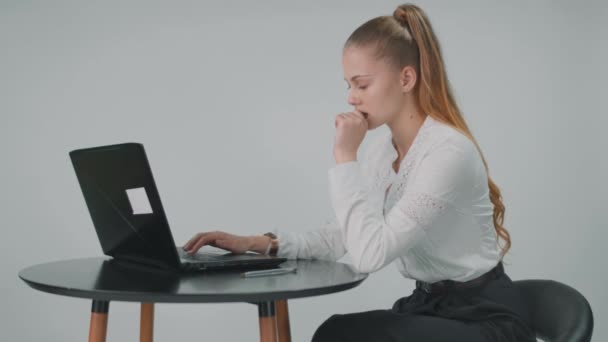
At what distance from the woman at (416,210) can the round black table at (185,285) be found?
0.37 ft

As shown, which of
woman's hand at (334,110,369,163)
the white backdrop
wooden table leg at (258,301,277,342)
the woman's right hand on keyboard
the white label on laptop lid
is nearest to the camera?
wooden table leg at (258,301,277,342)

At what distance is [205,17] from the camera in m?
3.16

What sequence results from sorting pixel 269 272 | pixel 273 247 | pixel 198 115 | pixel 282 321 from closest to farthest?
pixel 269 272
pixel 282 321
pixel 273 247
pixel 198 115

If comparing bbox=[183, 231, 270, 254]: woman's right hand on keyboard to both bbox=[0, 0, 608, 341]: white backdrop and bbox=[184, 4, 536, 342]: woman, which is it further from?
bbox=[0, 0, 608, 341]: white backdrop

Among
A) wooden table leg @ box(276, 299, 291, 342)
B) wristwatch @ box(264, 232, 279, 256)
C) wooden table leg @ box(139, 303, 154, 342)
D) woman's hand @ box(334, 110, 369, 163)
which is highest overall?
woman's hand @ box(334, 110, 369, 163)

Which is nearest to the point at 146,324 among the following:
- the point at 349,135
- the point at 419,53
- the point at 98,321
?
the point at 98,321

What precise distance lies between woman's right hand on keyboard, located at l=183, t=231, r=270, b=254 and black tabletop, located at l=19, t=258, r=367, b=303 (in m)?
0.18

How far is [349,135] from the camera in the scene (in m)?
1.65

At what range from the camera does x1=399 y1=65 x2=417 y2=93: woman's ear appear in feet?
5.62

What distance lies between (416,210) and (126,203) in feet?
1.94

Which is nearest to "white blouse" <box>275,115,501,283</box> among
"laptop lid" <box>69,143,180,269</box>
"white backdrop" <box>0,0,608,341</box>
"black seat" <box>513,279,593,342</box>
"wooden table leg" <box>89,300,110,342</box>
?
"black seat" <box>513,279,593,342</box>

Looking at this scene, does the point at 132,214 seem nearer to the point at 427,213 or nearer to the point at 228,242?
the point at 228,242

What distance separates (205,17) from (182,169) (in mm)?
637

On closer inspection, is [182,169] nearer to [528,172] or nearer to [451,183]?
[528,172]
